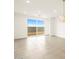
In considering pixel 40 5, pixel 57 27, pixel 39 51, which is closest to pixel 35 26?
pixel 57 27

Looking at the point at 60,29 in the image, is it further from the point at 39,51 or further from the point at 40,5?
the point at 39,51

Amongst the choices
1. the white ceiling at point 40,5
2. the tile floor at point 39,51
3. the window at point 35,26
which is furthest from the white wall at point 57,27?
the tile floor at point 39,51

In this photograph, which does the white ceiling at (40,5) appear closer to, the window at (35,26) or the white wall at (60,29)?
the white wall at (60,29)

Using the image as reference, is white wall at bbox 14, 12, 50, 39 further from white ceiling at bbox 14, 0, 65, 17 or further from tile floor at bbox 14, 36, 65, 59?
tile floor at bbox 14, 36, 65, 59

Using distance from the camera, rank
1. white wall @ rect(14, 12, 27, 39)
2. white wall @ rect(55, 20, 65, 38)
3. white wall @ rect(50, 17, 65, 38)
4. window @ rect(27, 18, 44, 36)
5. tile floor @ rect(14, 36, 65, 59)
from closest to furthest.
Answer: tile floor @ rect(14, 36, 65, 59)
white wall @ rect(14, 12, 27, 39)
white wall @ rect(55, 20, 65, 38)
white wall @ rect(50, 17, 65, 38)
window @ rect(27, 18, 44, 36)

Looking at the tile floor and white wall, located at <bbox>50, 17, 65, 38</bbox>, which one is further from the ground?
white wall, located at <bbox>50, 17, 65, 38</bbox>

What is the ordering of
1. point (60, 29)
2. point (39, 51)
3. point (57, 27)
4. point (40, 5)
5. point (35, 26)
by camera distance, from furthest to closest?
1. point (35, 26)
2. point (57, 27)
3. point (60, 29)
4. point (40, 5)
5. point (39, 51)

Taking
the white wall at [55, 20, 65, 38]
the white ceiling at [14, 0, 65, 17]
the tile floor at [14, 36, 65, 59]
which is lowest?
the tile floor at [14, 36, 65, 59]

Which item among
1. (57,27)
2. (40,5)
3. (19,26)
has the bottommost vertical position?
(57,27)

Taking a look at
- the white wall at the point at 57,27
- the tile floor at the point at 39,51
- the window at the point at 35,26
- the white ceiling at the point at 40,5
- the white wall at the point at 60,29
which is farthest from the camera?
the window at the point at 35,26

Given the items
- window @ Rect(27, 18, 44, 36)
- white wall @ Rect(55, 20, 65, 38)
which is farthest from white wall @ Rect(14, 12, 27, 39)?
white wall @ Rect(55, 20, 65, 38)

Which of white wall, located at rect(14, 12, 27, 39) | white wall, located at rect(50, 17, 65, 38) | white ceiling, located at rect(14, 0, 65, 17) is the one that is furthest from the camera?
white wall, located at rect(50, 17, 65, 38)
